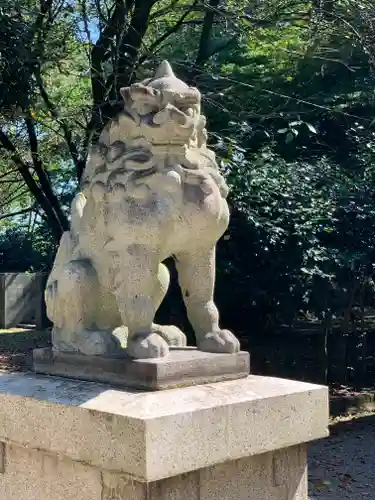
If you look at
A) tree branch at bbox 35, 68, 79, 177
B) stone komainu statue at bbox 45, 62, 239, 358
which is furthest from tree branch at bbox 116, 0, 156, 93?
stone komainu statue at bbox 45, 62, 239, 358

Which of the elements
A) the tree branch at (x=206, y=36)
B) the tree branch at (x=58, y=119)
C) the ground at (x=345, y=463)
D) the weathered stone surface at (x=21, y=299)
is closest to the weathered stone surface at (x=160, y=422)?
the ground at (x=345, y=463)

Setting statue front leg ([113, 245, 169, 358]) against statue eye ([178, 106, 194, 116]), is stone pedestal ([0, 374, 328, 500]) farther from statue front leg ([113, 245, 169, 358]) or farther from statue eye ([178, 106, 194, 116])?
statue eye ([178, 106, 194, 116])

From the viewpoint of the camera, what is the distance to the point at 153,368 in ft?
9.30

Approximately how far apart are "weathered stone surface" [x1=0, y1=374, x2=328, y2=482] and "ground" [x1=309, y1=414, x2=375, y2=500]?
273cm

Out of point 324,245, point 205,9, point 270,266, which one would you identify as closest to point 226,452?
point 270,266

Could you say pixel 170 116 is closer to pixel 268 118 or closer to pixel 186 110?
pixel 186 110

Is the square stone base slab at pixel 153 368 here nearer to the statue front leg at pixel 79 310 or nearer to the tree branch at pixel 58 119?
the statue front leg at pixel 79 310

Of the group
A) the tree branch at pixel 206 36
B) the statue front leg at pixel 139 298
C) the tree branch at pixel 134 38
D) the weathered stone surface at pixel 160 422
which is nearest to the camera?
the weathered stone surface at pixel 160 422

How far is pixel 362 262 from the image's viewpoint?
783 cm

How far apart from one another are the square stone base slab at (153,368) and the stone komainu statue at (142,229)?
5 centimetres

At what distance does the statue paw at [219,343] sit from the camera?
3135mm

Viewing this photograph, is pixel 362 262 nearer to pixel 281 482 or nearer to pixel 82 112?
pixel 82 112

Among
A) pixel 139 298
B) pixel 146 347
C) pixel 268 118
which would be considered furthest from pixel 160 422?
pixel 268 118

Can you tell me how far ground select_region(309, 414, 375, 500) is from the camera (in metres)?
5.75
